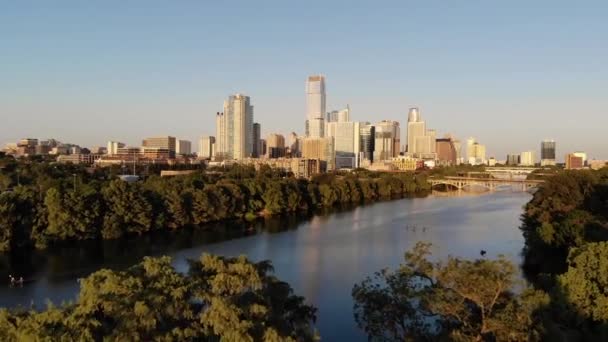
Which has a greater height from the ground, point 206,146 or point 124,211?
point 206,146

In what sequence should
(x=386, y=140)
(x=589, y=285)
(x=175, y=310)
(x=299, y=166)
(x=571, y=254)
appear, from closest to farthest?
1. (x=175, y=310)
2. (x=589, y=285)
3. (x=571, y=254)
4. (x=299, y=166)
5. (x=386, y=140)

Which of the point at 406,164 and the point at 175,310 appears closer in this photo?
the point at 175,310

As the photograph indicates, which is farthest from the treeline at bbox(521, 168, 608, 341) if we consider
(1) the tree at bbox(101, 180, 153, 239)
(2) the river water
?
(1) the tree at bbox(101, 180, 153, 239)

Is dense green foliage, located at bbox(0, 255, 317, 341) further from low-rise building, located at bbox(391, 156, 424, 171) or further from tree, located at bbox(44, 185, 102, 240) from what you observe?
low-rise building, located at bbox(391, 156, 424, 171)

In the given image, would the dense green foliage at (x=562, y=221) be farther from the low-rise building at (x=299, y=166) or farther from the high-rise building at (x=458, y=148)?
the high-rise building at (x=458, y=148)

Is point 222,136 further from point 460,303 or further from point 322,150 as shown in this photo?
point 460,303

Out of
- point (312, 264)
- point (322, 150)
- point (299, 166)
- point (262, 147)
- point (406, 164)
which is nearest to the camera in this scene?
point (312, 264)

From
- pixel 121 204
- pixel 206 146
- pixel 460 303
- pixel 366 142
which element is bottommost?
pixel 121 204

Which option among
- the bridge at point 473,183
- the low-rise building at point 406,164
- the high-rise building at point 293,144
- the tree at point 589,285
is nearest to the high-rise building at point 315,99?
the high-rise building at point 293,144

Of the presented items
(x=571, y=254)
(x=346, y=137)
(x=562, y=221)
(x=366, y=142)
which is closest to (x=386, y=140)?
(x=366, y=142)
